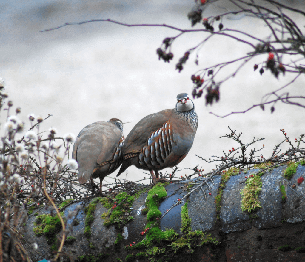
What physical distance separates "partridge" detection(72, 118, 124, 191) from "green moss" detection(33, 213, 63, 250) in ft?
1.92

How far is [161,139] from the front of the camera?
5457mm

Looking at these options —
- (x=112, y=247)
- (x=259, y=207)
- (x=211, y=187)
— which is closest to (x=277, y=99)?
(x=259, y=207)

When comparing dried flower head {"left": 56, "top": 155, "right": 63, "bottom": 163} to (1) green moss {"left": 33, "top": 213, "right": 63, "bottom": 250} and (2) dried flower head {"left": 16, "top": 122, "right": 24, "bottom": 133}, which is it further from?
(1) green moss {"left": 33, "top": 213, "right": 63, "bottom": 250}

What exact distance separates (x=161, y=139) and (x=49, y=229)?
6.41ft

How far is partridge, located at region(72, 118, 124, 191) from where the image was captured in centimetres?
502

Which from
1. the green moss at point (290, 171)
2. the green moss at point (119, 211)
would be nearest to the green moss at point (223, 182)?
the green moss at point (290, 171)

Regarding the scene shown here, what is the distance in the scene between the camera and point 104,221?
4.38m

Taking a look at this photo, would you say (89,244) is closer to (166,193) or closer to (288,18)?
(166,193)

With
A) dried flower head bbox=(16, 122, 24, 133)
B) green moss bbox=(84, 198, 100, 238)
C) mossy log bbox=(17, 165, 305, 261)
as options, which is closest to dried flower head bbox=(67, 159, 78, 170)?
dried flower head bbox=(16, 122, 24, 133)

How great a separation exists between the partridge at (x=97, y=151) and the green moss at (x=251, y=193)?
2.09 metres

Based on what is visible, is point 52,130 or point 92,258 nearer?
point 52,130

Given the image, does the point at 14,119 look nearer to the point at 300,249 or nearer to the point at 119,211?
the point at 119,211

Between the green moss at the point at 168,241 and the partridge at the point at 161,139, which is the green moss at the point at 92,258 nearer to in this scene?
the green moss at the point at 168,241

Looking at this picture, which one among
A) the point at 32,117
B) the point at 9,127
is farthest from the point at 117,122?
the point at 9,127
